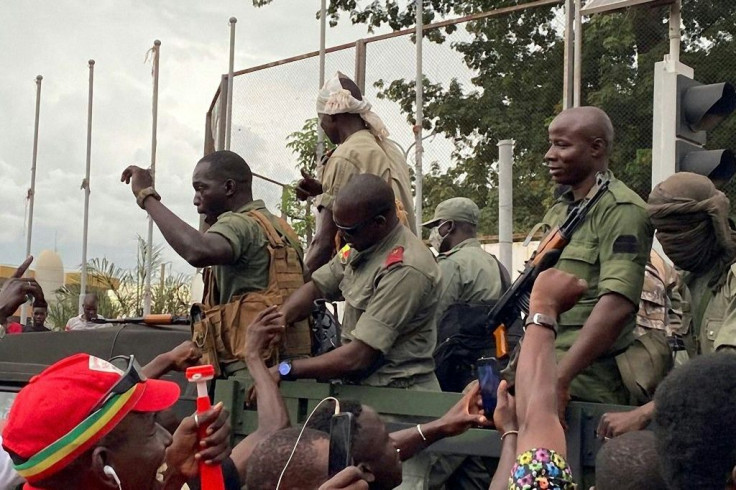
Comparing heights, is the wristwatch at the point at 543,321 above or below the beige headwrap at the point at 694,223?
below

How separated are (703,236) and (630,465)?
171 centimetres

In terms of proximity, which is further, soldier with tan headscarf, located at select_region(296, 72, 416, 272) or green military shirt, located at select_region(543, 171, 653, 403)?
soldier with tan headscarf, located at select_region(296, 72, 416, 272)

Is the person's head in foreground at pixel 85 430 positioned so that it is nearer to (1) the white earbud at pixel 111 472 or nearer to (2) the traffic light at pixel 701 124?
(1) the white earbud at pixel 111 472

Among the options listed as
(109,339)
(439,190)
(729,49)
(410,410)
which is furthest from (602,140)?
(729,49)

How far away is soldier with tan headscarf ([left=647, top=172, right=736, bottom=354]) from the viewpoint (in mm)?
3904

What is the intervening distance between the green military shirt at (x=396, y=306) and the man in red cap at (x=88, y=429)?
180 centimetres

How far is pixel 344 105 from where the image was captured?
5402 mm

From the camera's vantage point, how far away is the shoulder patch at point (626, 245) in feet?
12.8

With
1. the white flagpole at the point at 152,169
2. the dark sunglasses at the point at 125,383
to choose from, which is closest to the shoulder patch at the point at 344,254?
the dark sunglasses at the point at 125,383

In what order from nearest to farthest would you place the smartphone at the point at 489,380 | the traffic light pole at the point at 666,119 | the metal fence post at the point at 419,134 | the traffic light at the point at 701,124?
the smartphone at the point at 489,380
the traffic light at the point at 701,124
the traffic light pole at the point at 666,119
the metal fence post at the point at 419,134

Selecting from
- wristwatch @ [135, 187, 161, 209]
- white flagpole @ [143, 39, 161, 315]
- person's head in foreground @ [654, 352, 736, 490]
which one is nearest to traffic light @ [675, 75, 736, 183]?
wristwatch @ [135, 187, 161, 209]

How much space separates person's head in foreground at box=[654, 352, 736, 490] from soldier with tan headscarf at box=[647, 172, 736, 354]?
6.00 feet

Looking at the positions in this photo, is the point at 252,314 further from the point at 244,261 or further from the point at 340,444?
the point at 340,444

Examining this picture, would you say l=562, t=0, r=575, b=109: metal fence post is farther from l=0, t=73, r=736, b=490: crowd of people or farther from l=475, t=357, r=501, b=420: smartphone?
l=475, t=357, r=501, b=420: smartphone
